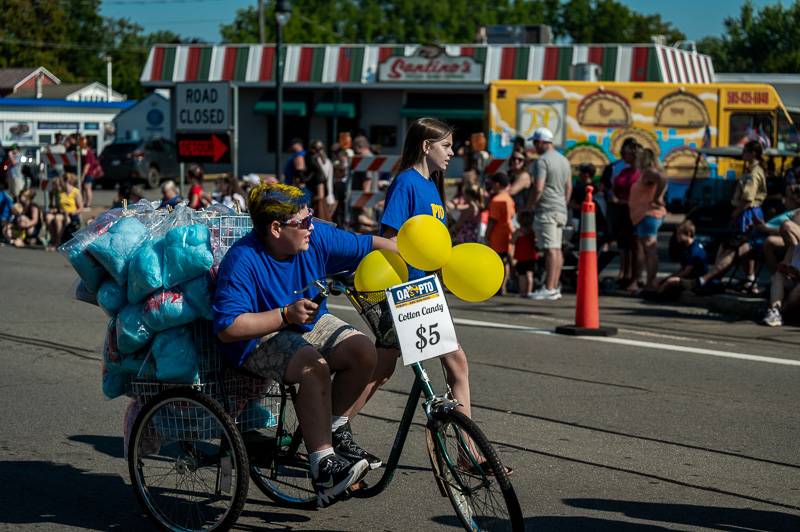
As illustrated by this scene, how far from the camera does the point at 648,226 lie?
14.0 metres

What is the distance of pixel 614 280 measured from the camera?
15.0m

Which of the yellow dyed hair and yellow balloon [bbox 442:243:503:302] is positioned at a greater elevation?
the yellow dyed hair

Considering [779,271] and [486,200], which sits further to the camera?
[486,200]

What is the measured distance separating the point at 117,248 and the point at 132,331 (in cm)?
38

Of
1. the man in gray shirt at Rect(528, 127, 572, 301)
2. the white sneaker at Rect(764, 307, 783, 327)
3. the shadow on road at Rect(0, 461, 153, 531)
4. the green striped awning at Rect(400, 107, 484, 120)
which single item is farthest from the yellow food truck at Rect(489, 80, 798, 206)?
the shadow on road at Rect(0, 461, 153, 531)

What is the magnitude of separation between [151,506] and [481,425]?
8.31 feet

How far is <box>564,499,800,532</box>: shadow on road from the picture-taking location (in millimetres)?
5340

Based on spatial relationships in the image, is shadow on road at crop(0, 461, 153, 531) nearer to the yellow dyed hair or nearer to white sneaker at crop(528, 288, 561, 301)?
the yellow dyed hair

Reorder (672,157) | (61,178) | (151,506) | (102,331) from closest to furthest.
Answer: (151,506), (102,331), (61,178), (672,157)

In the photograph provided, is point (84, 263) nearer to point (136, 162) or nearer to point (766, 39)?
point (136, 162)

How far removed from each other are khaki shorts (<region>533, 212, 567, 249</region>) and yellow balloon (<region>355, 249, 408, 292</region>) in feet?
28.8

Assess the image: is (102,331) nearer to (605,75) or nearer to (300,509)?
(300,509)

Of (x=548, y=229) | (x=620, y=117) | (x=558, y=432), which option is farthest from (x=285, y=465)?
(x=620, y=117)

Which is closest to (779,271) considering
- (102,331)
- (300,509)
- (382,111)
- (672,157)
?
(102,331)
